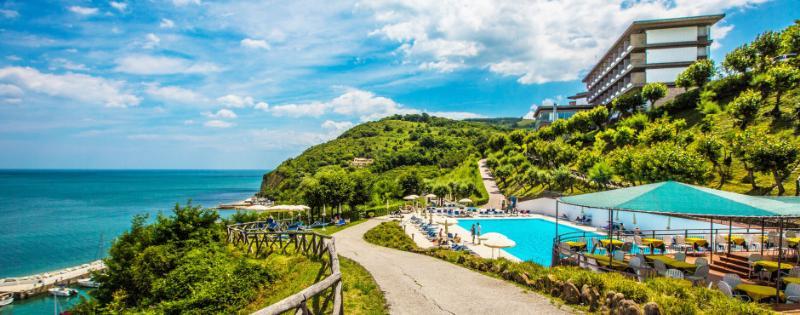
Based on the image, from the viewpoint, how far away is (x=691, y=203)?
9914mm

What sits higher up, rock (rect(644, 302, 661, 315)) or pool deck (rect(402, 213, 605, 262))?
rock (rect(644, 302, 661, 315))

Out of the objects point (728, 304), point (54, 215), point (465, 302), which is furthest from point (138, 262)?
point (54, 215)

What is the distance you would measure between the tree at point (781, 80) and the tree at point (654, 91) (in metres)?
13.0

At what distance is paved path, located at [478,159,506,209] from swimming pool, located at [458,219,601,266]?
11.4m

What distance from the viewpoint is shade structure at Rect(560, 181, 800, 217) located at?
925 centimetres

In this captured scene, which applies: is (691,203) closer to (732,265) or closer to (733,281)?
(733,281)

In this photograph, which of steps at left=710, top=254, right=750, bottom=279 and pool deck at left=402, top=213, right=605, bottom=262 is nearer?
steps at left=710, top=254, right=750, bottom=279

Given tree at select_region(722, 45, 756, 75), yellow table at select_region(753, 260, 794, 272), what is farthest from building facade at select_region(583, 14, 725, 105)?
yellow table at select_region(753, 260, 794, 272)

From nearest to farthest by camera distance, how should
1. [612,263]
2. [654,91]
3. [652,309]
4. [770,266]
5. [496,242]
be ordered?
[652,309] < [770,266] < [612,263] < [496,242] < [654,91]

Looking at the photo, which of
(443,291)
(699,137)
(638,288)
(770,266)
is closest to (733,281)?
(770,266)

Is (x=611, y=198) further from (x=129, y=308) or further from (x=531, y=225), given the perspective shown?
(x=531, y=225)

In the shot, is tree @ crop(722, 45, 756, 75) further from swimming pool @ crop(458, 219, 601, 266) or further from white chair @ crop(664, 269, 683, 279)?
white chair @ crop(664, 269, 683, 279)

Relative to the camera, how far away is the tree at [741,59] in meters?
46.9

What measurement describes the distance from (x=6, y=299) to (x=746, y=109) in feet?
199
